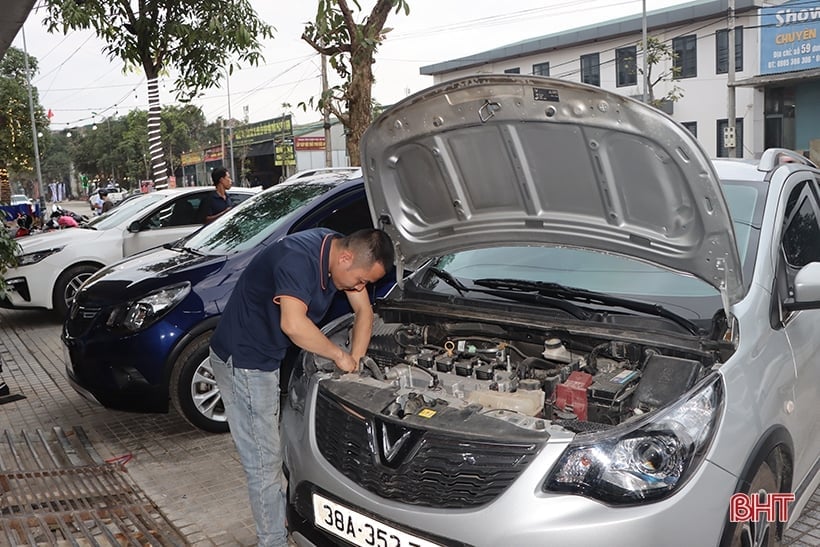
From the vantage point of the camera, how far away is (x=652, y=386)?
2.55m

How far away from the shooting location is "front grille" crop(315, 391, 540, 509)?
7.44 ft

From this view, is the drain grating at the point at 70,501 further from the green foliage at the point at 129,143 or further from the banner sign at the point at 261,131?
the green foliage at the point at 129,143

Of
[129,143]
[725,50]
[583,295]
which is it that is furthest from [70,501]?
[129,143]

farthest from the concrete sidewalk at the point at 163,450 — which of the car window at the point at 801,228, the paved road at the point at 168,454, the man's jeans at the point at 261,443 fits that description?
the car window at the point at 801,228

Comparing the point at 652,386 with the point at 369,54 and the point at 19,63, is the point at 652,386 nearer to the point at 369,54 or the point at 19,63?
the point at 369,54

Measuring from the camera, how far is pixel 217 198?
8945 millimetres

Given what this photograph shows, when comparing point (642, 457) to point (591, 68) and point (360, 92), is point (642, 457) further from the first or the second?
point (591, 68)

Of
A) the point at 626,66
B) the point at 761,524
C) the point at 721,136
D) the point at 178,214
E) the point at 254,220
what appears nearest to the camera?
the point at 761,524

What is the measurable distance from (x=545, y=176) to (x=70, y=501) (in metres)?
3.13

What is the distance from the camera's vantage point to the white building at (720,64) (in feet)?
84.0

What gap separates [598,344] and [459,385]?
600 mm

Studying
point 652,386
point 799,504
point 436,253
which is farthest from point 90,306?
point 799,504

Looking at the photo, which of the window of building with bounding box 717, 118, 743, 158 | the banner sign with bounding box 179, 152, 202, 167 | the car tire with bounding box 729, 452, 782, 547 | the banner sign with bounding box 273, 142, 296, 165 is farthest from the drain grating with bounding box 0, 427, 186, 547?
the banner sign with bounding box 179, 152, 202, 167

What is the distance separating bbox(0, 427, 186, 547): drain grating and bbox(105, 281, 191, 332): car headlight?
2.90 ft
